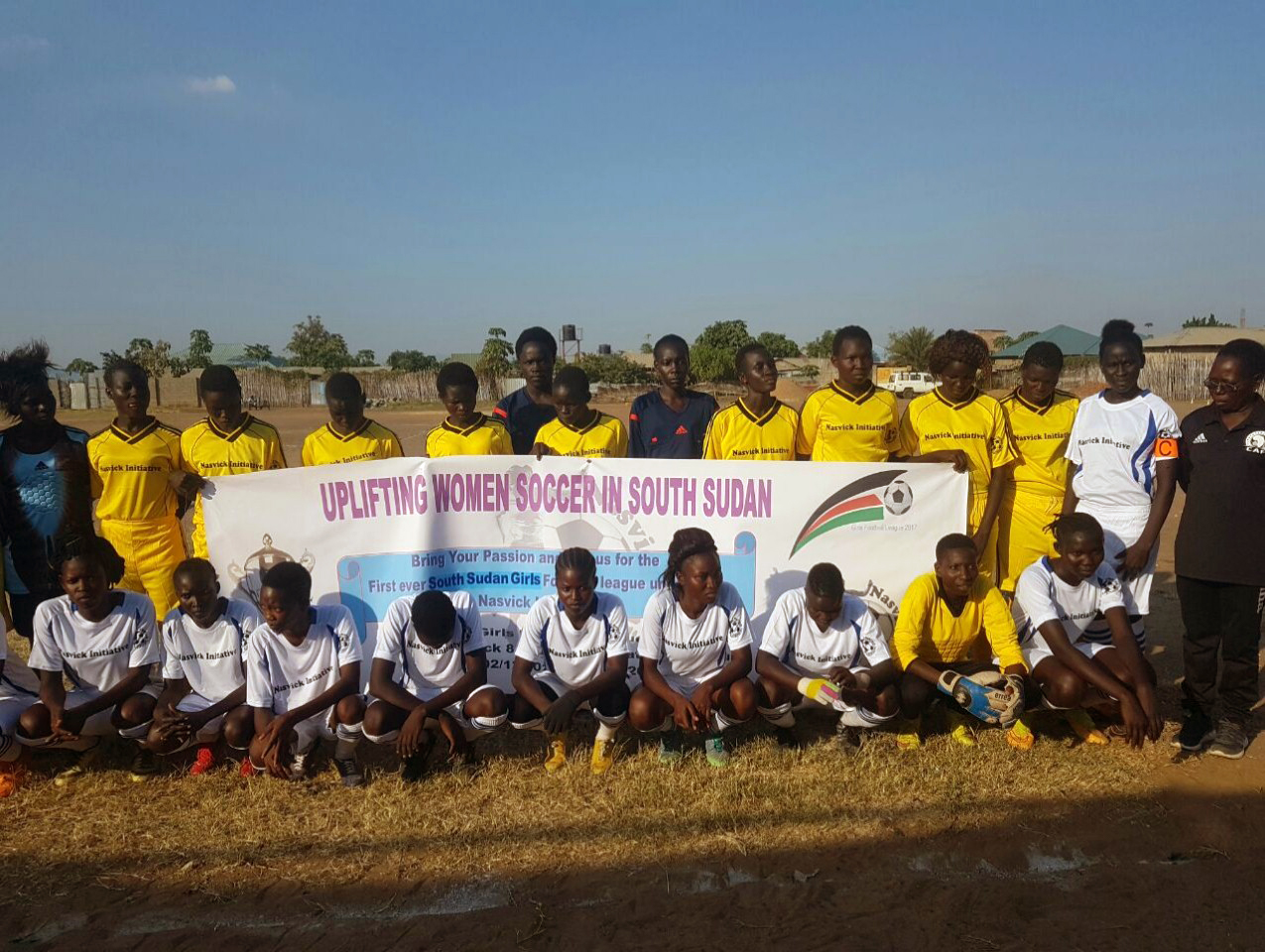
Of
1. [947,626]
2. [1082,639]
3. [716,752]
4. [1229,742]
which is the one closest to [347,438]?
[716,752]

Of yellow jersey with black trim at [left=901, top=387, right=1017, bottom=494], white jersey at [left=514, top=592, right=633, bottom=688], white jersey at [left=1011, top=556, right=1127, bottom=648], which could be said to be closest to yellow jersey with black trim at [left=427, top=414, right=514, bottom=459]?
white jersey at [left=514, top=592, right=633, bottom=688]

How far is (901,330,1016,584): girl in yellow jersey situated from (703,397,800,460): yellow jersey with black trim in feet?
2.54

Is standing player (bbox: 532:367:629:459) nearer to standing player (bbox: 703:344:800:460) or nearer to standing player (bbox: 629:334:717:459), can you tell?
standing player (bbox: 629:334:717:459)

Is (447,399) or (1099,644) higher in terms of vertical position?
(447,399)

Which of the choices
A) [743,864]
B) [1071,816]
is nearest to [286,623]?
[743,864]

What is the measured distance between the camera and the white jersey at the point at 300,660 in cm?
433

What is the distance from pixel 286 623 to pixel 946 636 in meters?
3.53

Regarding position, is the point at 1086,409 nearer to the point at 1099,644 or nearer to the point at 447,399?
the point at 1099,644

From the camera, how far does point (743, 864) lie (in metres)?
3.49

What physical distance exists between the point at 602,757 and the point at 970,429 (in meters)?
2.92

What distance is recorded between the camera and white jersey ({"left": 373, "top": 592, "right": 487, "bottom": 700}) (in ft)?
14.5

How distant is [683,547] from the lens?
4.53 metres

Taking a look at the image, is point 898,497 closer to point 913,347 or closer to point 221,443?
point 221,443

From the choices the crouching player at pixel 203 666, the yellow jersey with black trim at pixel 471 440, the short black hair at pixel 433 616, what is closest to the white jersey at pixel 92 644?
the crouching player at pixel 203 666
